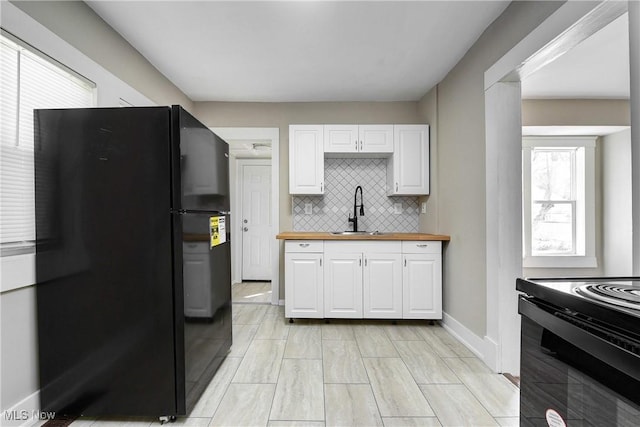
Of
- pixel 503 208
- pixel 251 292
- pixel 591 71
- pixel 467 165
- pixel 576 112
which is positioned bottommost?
pixel 251 292

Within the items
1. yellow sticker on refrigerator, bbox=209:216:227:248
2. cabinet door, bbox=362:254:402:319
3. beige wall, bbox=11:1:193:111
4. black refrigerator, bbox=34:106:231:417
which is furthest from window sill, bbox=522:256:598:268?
beige wall, bbox=11:1:193:111

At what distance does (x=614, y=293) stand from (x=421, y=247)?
2579mm

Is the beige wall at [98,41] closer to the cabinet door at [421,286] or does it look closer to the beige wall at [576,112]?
the cabinet door at [421,286]

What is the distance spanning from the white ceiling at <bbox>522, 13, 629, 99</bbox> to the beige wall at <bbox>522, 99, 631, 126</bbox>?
93 mm

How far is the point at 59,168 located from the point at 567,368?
7.24ft

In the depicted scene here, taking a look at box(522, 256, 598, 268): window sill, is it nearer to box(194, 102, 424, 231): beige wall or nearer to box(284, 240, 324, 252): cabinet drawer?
box(194, 102, 424, 231): beige wall

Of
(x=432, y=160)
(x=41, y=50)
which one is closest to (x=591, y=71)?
(x=432, y=160)

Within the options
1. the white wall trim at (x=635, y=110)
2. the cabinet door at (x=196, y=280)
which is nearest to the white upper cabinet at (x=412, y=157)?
the white wall trim at (x=635, y=110)

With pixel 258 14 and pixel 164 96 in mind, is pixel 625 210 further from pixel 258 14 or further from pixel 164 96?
pixel 164 96

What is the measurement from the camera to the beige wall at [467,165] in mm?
2213

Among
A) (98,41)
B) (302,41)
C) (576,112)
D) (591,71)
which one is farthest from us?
(576,112)

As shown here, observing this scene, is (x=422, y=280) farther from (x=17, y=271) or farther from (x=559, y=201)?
(x=17, y=271)

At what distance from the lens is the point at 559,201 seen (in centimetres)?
428

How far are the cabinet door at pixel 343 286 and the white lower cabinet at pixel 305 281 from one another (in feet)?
0.22
